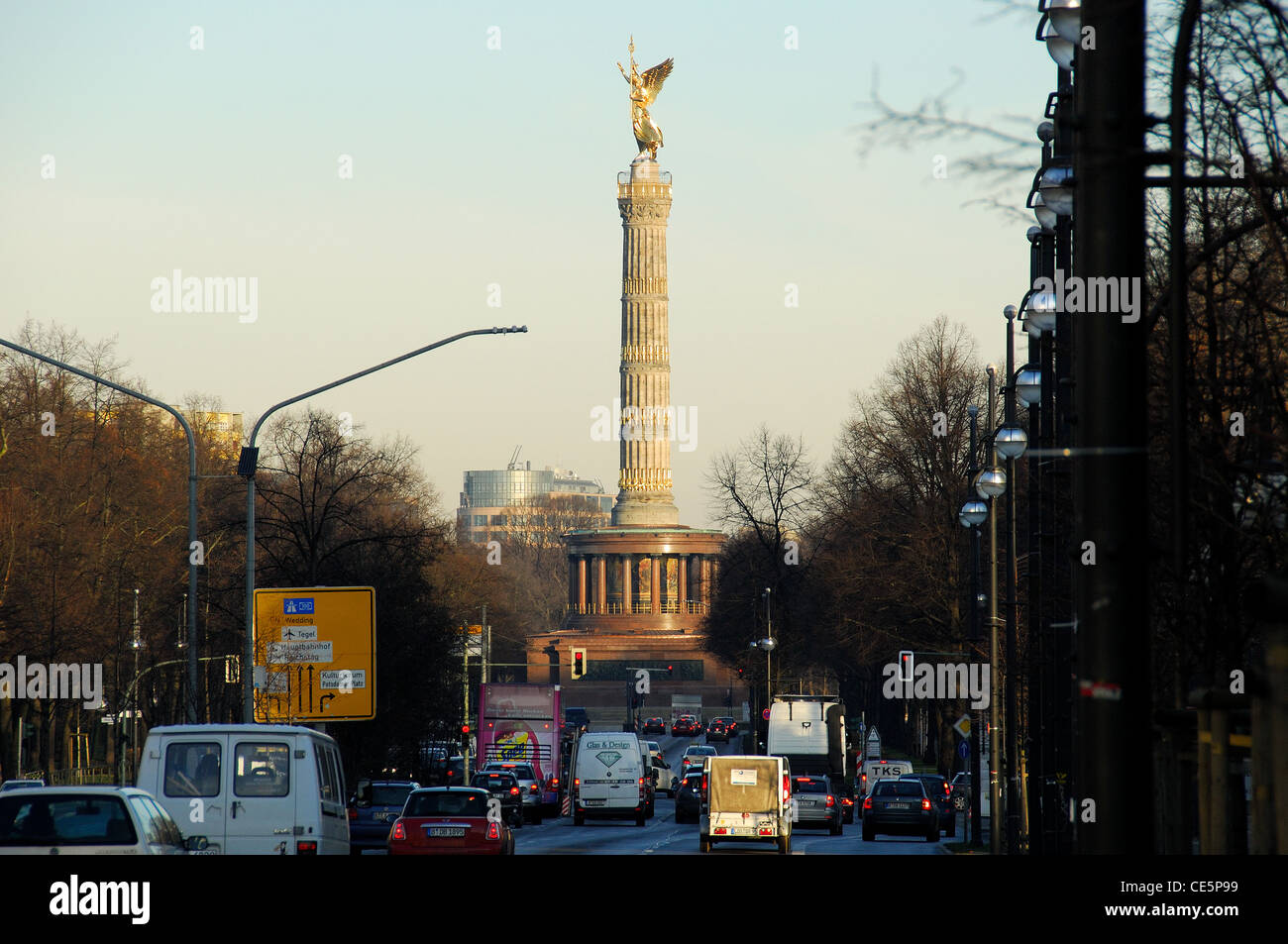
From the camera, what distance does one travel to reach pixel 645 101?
120938 mm

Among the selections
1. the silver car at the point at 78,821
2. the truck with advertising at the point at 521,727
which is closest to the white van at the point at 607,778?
the truck with advertising at the point at 521,727

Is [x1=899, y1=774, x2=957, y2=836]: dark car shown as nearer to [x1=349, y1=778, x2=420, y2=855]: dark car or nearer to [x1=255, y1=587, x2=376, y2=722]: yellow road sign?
[x1=349, y1=778, x2=420, y2=855]: dark car

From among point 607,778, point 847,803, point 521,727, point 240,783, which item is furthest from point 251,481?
point 847,803

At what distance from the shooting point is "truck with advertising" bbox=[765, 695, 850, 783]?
5081cm

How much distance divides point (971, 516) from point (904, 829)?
1383cm

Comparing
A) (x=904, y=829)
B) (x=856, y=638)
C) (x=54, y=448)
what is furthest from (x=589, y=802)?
(x=54, y=448)

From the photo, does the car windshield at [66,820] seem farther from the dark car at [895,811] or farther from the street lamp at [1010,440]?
the dark car at [895,811]

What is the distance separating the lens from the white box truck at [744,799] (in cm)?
3084

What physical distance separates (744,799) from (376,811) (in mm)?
7612

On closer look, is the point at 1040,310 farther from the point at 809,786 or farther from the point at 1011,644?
the point at 809,786

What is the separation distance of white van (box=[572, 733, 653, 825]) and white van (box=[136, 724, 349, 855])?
27.7 metres

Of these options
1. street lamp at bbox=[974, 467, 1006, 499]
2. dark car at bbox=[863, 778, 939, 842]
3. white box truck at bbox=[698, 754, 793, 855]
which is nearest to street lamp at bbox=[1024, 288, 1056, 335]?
street lamp at bbox=[974, 467, 1006, 499]
